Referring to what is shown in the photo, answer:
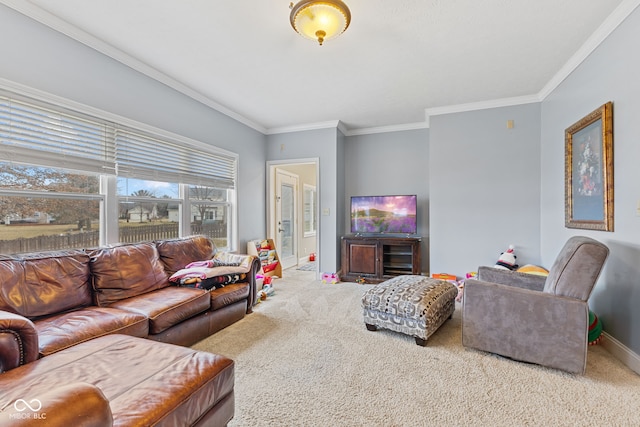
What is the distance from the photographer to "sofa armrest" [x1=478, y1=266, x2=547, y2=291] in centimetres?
254

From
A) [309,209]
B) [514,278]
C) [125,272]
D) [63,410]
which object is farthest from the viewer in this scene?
[309,209]

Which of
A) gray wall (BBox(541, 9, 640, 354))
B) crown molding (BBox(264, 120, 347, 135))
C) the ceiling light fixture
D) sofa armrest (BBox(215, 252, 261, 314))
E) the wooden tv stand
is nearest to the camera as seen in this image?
the ceiling light fixture

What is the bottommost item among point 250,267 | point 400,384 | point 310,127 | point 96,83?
point 400,384

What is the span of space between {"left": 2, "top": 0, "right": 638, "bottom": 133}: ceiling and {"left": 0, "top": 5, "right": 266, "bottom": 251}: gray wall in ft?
0.32

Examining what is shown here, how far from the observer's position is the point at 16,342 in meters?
1.31

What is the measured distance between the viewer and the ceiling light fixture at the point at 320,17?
189cm

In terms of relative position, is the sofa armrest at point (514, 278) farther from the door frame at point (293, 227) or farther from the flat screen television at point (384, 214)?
the door frame at point (293, 227)

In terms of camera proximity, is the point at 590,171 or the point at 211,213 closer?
the point at 590,171

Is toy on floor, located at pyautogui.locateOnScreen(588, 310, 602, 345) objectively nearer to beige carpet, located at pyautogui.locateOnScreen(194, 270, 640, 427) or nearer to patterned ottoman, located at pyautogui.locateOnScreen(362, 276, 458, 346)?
beige carpet, located at pyautogui.locateOnScreen(194, 270, 640, 427)

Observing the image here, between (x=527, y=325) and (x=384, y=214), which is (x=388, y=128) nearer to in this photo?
(x=384, y=214)

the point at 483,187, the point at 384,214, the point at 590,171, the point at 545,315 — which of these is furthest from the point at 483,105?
the point at 545,315

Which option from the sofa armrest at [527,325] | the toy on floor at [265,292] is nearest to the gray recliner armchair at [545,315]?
the sofa armrest at [527,325]

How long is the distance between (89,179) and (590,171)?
14.6 feet

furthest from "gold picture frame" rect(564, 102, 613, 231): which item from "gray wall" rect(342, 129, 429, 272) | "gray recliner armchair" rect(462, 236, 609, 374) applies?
"gray wall" rect(342, 129, 429, 272)
